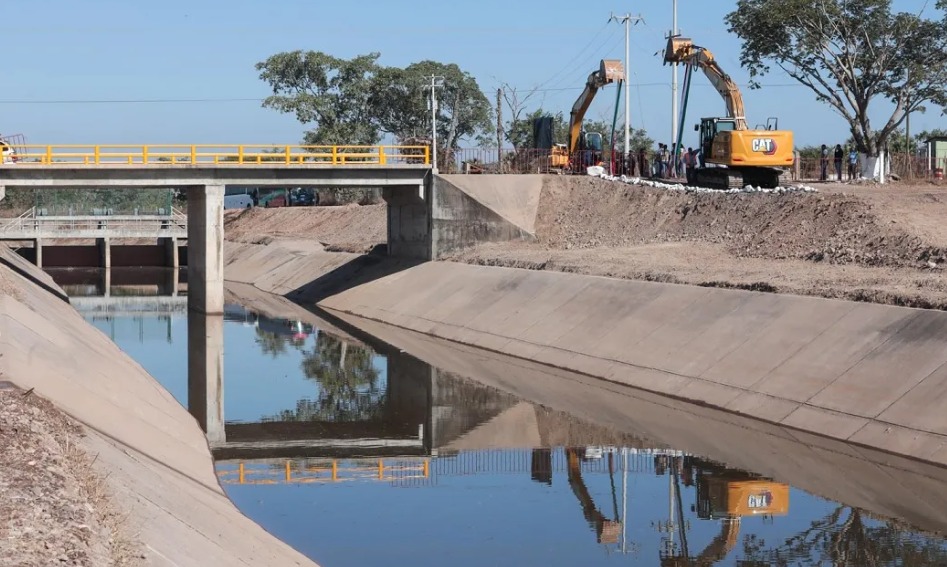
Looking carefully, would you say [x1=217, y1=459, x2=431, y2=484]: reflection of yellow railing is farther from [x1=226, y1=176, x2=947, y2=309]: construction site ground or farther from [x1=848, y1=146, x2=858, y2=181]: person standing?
[x1=848, y1=146, x2=858, y2=181]: person standing

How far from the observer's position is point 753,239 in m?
45.7

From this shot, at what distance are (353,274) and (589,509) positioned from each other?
43.6 meters

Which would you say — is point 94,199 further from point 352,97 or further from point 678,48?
point 678,48

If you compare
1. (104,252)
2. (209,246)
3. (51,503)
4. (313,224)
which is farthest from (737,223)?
(104,252)

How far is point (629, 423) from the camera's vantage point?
2792 cm

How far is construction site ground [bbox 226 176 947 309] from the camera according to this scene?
34.7 m

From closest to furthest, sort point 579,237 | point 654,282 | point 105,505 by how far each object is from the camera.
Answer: point 105,505 → point 654,282 → point 579,237

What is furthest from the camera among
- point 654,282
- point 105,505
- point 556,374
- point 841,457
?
point 654,282

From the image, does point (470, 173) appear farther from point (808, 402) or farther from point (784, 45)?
point (808, 402)

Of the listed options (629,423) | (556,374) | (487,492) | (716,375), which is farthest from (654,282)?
(487,492)

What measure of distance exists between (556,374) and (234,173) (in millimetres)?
21765

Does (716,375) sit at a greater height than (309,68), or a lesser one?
lesser

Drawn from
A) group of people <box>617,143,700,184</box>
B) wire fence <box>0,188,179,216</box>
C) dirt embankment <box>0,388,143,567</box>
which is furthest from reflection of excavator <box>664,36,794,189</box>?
wire fence <box>0,188,179,216</box>

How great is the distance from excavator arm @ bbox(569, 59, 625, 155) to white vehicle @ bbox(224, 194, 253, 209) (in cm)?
5816
